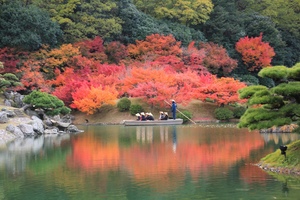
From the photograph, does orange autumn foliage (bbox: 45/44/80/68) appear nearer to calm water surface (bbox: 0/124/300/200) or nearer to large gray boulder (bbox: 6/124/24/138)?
large gray boulder (bbox: 6/124/24/138)

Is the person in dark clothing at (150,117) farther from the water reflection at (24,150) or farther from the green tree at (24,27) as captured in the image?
the green tree at (24,27)

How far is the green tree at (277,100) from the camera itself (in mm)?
12797

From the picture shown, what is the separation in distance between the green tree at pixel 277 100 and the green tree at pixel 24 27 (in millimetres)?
24588

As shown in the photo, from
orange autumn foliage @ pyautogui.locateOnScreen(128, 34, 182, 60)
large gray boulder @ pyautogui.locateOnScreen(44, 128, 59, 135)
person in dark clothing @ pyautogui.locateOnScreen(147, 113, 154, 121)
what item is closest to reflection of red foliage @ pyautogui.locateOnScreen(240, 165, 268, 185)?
large gray boulder @ pyautogui.locateOnScreen(44, 128, 59, 135)

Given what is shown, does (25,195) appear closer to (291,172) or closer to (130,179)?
(130,179)

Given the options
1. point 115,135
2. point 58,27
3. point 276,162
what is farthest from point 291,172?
point 58,27

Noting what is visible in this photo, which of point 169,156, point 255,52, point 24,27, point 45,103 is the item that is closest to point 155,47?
point 255,52

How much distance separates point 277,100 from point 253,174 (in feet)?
6.28

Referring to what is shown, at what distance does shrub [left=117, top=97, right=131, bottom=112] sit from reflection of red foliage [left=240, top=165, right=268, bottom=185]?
19519mm

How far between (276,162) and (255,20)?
3437 cm

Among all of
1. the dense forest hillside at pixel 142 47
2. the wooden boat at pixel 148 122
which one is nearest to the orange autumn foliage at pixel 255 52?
the dense forest hillside at pixel 142 47

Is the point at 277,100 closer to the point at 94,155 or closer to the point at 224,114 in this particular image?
the point at 94,155

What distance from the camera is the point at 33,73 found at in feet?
112

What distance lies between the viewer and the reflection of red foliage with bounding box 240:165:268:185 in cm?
1209
